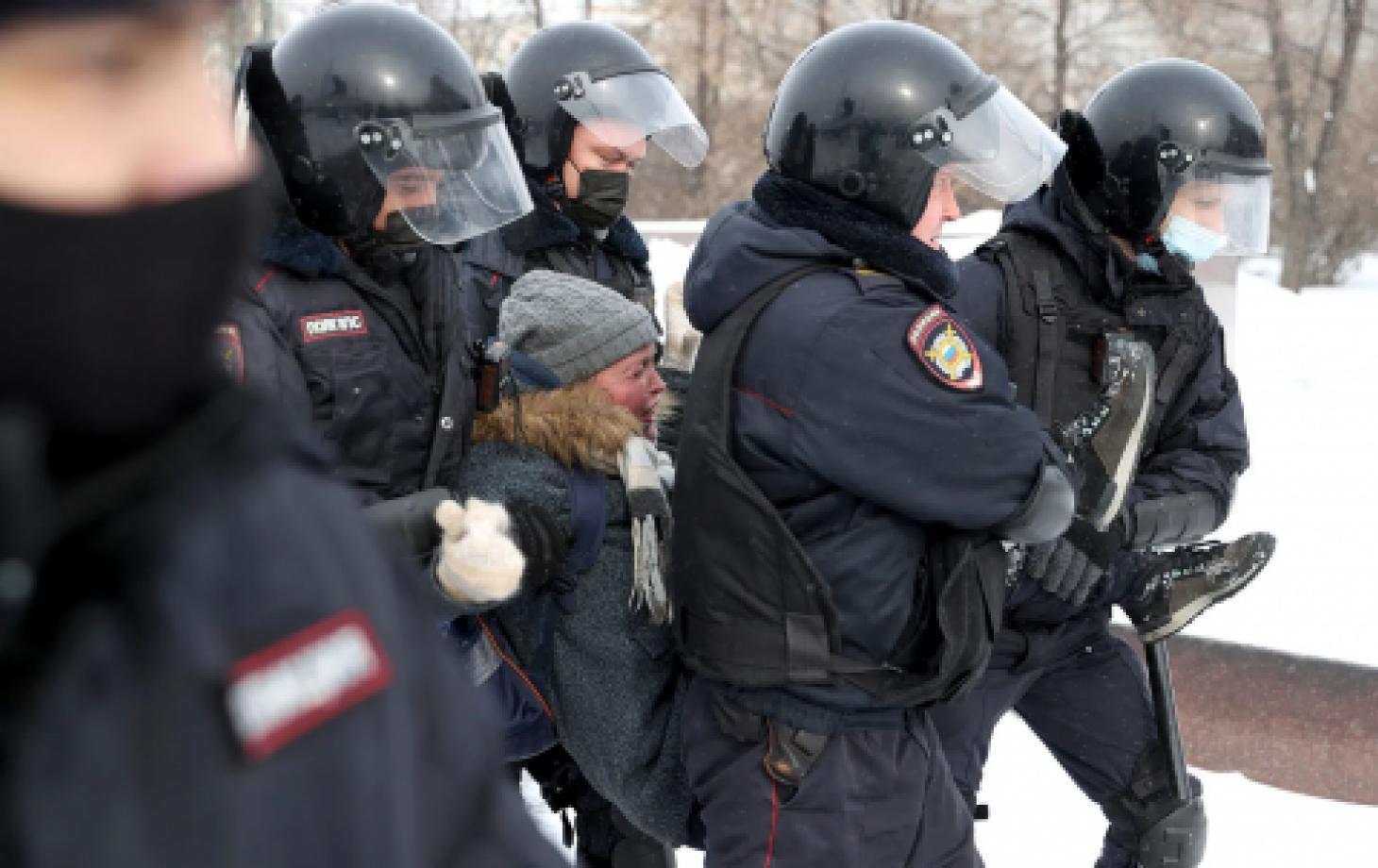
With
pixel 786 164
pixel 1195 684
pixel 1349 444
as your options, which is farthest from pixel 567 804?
pixel 1349 444

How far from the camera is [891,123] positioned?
8.36 feet

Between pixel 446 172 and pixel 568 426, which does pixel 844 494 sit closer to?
pixel 568 426

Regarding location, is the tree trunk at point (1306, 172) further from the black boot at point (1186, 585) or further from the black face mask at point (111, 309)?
the black face mask at point (111, 309)

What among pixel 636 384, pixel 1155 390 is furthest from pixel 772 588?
pixel 1155 390

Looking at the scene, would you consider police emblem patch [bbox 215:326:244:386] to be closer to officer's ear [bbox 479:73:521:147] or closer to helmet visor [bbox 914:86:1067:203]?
helmet visor [bbox 914:86:1067:203]

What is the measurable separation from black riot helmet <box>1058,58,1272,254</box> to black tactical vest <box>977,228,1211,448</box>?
7.8 inches

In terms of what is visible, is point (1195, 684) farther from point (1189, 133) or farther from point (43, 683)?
point (43, 683)

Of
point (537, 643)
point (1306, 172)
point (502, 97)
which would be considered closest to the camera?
point (537, 643)

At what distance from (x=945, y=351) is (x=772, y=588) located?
1.56 feet

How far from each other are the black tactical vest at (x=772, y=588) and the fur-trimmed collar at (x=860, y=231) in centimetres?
9

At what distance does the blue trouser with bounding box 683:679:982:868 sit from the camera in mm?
2410

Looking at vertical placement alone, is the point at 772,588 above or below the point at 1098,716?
above

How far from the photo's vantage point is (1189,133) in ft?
11.3

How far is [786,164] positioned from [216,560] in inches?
81.2
